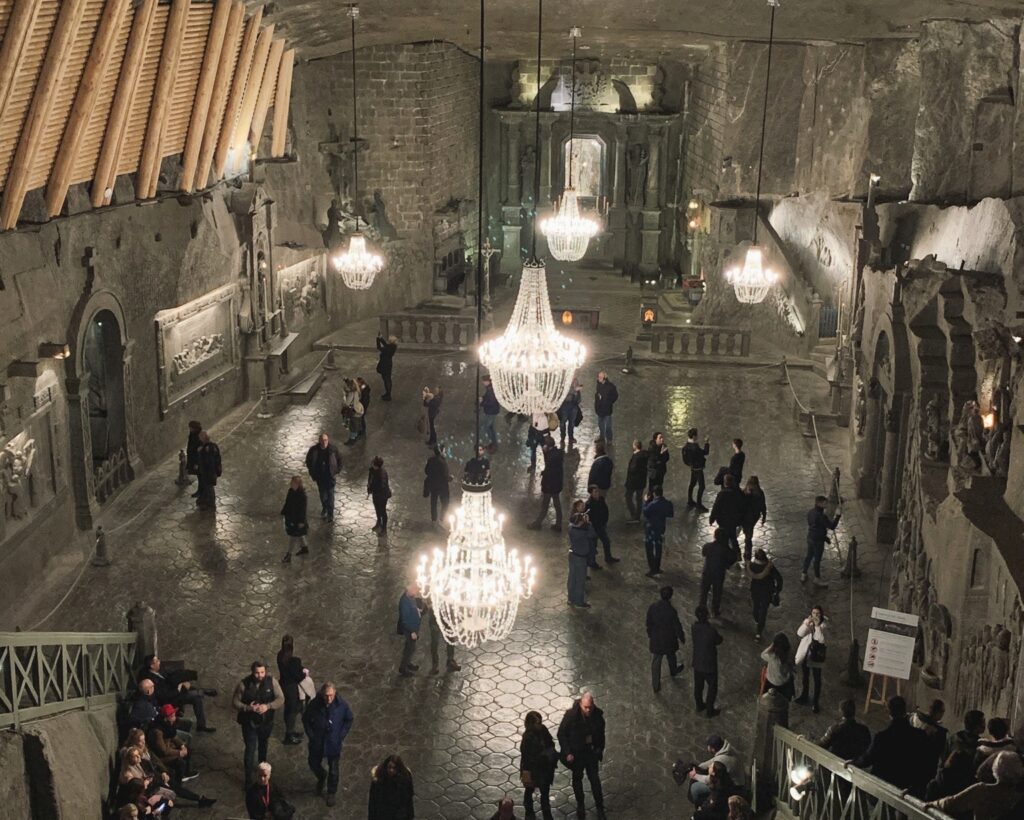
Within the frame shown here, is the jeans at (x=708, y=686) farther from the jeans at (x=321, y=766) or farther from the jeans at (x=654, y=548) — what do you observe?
the jeans at (x=321, y=766)

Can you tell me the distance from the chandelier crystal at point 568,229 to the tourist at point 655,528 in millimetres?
5837

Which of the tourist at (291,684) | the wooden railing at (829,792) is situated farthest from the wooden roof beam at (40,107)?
the wooden railing at (829,792)

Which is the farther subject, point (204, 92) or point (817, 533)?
A: point (204, 92)

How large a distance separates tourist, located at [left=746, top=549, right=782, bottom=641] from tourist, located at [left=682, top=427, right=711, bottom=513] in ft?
10.3

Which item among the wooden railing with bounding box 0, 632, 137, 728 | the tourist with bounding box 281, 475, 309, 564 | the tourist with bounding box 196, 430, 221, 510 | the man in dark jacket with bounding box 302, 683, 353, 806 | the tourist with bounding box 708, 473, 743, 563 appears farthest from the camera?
the tourist with bounding box 196, 430, 221, 510

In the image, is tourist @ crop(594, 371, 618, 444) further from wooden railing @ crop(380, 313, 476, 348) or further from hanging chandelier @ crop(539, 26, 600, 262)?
wooden railing @ crop(380, 313, 476, 348)

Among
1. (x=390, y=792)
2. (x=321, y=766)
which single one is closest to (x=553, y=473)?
(x=321, y=766)

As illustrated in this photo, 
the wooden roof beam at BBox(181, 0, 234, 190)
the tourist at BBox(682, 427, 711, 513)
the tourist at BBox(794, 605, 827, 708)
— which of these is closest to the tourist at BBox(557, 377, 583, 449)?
the tourist at BBox(682, 427, 711, 513)

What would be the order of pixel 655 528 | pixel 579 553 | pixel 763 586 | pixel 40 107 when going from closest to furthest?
pixel 40 107 < pixel 763 586 < pixel 579 553 < pixel 655 528

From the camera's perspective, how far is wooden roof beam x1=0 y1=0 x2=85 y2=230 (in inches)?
436

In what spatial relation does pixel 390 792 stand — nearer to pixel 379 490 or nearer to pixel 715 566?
pixel 715 566

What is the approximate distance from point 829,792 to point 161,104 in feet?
33.9

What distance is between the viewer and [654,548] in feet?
45.0

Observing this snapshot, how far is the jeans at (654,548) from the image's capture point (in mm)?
13647
